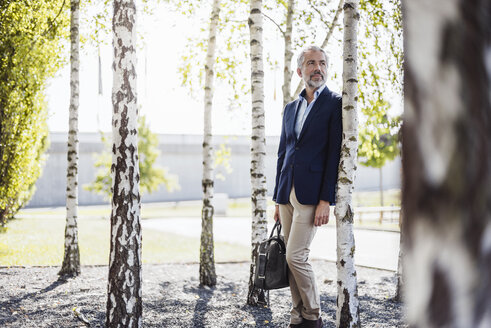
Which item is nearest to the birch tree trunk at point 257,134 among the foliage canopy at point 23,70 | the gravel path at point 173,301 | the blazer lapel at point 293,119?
the gravel path at point 173,301

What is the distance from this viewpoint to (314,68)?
4.04 m

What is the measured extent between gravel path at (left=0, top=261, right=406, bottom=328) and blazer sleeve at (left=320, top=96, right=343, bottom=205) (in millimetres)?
2056

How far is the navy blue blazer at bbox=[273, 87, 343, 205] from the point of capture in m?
3.80

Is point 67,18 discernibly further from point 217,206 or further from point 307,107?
point 217,206

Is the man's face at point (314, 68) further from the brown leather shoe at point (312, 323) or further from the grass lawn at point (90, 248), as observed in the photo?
the grass lawn at point (90, 248)

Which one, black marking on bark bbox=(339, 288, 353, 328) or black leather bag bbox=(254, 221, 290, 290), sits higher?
black leather bag bbox=(254, 221, 290, 290)

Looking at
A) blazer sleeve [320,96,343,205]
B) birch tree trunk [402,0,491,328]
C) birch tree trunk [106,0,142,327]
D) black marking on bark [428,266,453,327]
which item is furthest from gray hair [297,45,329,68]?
black marking on bark [428,266,453,327]

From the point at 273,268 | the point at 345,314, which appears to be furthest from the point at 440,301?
the point at 273,268

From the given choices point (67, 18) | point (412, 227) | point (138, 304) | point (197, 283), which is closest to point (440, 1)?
point (412, 227)

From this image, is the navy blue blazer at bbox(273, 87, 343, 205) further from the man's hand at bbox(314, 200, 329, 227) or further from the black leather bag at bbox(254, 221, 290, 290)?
the black leather bag at bbox(254, 221, 290, 290)

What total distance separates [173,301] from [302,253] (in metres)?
3.09

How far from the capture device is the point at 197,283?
779cm

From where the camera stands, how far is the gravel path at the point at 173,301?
17.2 feet

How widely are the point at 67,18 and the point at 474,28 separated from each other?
959 centimetres
